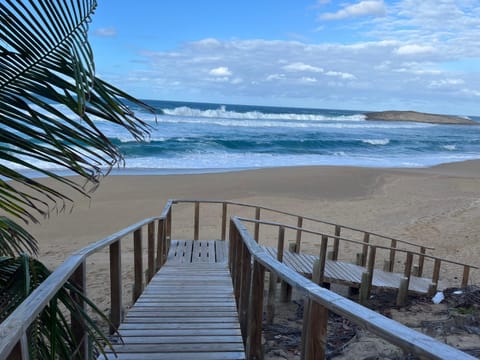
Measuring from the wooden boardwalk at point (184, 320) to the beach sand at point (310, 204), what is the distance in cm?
186

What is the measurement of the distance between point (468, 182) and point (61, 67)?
65.8 ft

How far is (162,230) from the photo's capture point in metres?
6.27

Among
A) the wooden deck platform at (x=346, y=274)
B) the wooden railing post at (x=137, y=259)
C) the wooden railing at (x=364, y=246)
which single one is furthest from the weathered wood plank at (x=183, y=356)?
the wooden deck platform at (x=346, y=274)

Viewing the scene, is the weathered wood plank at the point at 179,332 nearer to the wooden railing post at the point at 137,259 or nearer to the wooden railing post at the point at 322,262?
the wooden railing post at the point at 137,259

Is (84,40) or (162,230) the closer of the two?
(84,40)

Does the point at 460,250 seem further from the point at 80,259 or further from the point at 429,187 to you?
the point at 80,259

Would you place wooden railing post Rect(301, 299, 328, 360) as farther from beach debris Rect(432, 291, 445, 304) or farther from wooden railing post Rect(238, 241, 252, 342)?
beach debris Rect(432, 291, 445, 304)

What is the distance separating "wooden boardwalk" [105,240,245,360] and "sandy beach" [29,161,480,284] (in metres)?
3.81

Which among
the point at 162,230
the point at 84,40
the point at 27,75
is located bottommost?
the point at 162,230

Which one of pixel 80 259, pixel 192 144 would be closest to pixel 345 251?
pixel 80 259

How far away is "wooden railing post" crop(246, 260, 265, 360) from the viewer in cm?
292

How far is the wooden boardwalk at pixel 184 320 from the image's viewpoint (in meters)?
3.06

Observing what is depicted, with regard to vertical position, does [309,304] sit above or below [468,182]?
above

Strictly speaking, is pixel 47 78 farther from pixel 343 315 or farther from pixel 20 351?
pixel 343 315
